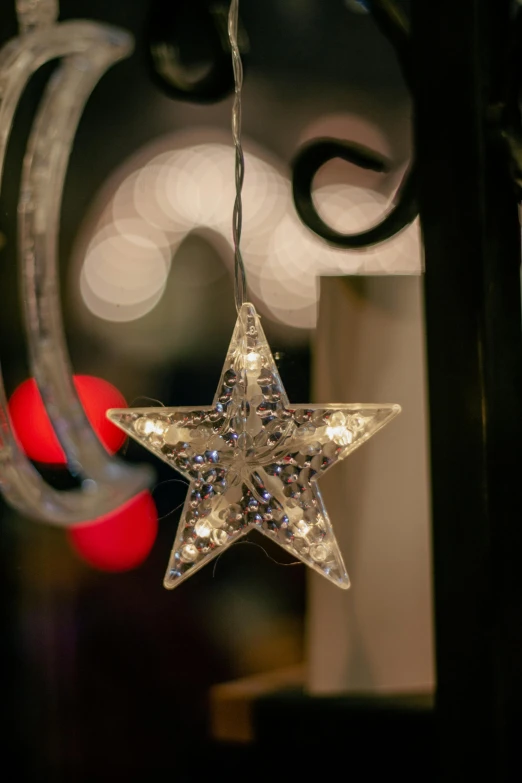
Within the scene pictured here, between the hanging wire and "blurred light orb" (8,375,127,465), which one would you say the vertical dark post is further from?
"blurred light orb" (8,375,127,465)

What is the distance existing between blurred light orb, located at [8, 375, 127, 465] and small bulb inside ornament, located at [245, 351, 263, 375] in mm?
192

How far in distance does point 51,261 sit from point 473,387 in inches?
12.5

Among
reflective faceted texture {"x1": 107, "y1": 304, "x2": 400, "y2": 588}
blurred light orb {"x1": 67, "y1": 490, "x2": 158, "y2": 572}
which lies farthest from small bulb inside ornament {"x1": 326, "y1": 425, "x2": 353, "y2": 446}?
blurred light orb {"x1": 67, "y1": 490, "x2": 158, "y2": 572}

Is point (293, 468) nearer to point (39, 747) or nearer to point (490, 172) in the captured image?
point (490, 172)

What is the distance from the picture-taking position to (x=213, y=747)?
65cm

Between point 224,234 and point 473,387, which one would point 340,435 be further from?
point 224,234

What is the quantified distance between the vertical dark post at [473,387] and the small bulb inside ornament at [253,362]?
106mm

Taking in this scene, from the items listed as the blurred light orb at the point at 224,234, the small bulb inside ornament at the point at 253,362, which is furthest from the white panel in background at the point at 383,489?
the small bulb inside ornament at the point at 253,362

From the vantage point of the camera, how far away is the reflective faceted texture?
18.8 inches

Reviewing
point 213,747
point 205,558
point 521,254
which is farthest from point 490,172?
point 213,747

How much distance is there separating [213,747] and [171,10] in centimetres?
57

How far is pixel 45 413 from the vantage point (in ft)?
2.17

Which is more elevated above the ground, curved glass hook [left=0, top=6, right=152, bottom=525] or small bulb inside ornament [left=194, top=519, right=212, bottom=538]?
curved glass hook [left=0, top=6, right=152, bottom=525]

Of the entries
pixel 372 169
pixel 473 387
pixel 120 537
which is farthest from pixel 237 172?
pixel 120 537
